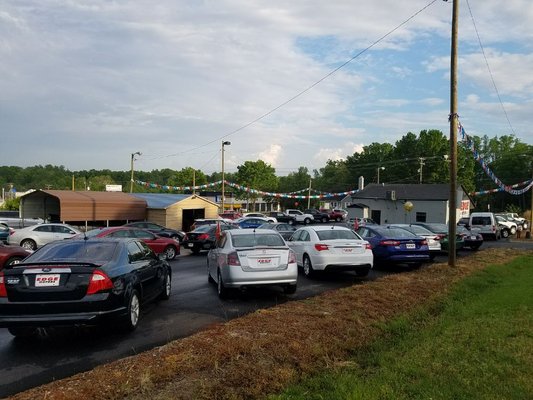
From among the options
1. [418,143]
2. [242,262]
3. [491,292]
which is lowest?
[491,292]

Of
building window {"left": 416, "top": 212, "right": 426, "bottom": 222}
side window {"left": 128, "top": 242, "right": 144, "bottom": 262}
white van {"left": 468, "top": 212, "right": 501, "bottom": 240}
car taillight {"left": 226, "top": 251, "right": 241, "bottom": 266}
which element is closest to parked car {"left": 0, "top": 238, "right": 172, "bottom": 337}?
side window {"left": 128, "top": 242, "right": 144, "bottom": 262}

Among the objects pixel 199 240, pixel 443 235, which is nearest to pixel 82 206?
pixel 199 240

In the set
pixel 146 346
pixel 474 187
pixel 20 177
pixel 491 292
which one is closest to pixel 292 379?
pixel 146 346

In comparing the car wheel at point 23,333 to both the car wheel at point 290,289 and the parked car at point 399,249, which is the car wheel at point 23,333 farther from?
the parked car at point 399,249

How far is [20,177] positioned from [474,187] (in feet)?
442

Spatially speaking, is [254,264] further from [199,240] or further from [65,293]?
[199,240]

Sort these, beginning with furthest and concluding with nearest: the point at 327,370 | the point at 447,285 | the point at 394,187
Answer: the point at 394,187
the point at 447,285
the point at 327,370

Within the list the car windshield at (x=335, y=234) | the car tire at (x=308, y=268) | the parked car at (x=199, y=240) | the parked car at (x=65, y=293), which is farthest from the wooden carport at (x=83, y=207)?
the parked car at (x=65, y=293)

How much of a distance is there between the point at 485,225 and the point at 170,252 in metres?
24.5

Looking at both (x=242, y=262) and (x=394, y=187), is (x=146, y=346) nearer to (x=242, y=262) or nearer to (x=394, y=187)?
(x=242, y=262)

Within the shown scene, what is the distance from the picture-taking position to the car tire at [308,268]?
12663mm

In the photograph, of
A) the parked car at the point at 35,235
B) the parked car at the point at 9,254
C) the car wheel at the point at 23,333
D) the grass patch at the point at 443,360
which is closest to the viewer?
the grass patch at the point at 443,360

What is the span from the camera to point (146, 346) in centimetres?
641

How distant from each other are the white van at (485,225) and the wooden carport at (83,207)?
25.4 meters
